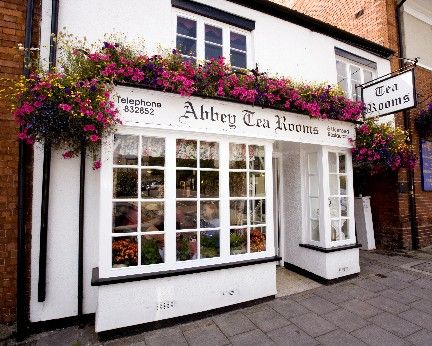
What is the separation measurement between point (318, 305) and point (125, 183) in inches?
147

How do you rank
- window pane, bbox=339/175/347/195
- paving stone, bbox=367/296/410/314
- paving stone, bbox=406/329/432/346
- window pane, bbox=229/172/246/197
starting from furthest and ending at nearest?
window pane, bbox=339/175/347/195 < window pane, bbox=229/172/246/197 < paving stone, bbox=367/296/410/314 < paving stone, bbox=406/329/432/346

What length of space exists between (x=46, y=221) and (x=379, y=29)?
9719mm

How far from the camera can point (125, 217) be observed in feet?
13.2

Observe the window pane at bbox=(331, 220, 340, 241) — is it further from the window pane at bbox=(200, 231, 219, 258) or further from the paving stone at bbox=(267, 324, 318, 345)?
the window pane at bbox=(200, 231, 219, 258)

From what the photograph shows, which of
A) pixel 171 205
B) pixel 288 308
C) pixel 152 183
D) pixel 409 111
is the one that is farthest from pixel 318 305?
pixel 409 111

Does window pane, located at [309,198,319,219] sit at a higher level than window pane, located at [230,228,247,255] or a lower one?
higher

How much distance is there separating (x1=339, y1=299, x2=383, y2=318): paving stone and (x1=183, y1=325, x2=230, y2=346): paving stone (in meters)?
2.20

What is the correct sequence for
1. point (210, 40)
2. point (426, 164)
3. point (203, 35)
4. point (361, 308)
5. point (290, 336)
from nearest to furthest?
1. point (290, 336)
2. point (361, 308)
3. point (203, 35)
4. point (210, 40)
5. point (426, 164)

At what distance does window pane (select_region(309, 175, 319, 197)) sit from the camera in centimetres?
595

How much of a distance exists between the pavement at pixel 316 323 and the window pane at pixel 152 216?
4.74 ft

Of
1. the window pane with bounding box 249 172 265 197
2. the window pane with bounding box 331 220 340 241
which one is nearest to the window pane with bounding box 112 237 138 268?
the window pane with bounding box 249 172 265 197

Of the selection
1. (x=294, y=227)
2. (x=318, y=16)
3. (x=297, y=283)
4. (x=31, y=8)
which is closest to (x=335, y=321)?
(x=297, y=283)

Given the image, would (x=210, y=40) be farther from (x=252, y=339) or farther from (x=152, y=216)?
(x=252, y=339)

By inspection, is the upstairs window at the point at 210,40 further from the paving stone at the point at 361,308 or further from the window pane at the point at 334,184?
the paving stone at the point at 361,308
